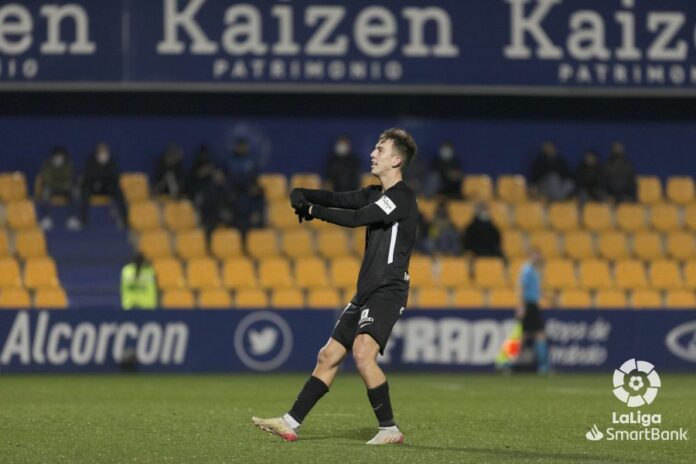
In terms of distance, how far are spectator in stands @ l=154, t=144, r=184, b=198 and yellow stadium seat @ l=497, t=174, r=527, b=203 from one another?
5.79 m

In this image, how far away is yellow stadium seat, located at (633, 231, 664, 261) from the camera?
79.5ft

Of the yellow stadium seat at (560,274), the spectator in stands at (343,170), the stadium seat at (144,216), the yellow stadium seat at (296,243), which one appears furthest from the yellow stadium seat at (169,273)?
the yellow stadium seat at (560,274)

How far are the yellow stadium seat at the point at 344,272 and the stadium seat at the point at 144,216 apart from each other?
3156 mm

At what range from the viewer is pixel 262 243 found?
23.1 meters

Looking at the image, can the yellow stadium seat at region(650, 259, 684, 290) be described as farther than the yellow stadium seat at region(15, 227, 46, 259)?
Yes

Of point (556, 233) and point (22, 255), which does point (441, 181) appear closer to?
point (556, 233)

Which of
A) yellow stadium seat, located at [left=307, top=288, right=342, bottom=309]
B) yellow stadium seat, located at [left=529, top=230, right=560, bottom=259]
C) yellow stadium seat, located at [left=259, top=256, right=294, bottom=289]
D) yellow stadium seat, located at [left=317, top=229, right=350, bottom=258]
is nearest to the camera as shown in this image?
yellow stadium seat, located at [left=307, top=288, right=342, bottom=309]

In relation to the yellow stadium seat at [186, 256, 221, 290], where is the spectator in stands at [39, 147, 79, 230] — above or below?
above

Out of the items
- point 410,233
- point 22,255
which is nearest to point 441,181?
point 22,255

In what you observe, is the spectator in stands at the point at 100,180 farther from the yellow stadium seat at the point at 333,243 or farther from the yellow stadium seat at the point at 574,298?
the yellow stadium seat at the point at 574,298

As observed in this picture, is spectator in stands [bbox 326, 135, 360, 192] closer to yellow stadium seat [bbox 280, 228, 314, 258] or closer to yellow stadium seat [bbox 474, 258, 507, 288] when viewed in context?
yellow stadium seat [bbox 280, 228, 314, 258]

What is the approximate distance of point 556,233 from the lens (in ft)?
79.8

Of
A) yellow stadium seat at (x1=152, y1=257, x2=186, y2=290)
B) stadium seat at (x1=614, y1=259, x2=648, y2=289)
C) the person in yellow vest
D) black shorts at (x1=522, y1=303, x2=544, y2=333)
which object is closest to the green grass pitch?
black shorts at (x1=522, y1=303, x2=544, y2=333)

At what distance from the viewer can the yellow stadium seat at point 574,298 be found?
22719 millimetres
